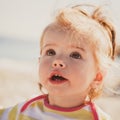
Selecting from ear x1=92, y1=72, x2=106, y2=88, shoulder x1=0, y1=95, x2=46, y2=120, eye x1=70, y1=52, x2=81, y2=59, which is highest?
eye x1=70, y1=52, x2=81, y2=59

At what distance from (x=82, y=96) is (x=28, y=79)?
4.19ft

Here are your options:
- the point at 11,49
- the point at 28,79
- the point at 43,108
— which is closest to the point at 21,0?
the point at 28,79

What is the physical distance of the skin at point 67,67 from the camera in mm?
1219

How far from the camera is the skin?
1219 mm

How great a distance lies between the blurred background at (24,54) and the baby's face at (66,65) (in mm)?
161

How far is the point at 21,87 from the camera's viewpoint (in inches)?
93.6

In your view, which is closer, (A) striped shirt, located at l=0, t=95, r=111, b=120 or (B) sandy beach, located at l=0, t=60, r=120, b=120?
(A) striped shirt, located at l=0, t=95, r=111, b=120

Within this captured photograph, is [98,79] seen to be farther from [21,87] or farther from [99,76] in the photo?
[21,87]

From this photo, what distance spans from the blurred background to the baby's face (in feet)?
0.53

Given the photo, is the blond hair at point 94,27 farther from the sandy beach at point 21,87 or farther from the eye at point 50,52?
the sandy beach at point 21,87

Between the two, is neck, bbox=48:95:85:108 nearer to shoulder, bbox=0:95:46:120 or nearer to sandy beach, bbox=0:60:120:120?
shoulder, bbox=0:95:46:120

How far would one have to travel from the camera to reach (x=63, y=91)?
123cm

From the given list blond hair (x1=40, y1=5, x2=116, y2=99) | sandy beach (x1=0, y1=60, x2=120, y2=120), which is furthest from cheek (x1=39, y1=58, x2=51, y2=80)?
sandy beach (x1=0, y1=60, x2=120, y2=120)

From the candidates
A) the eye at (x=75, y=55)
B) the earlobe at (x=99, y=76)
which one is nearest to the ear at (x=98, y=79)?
the earlobe at (x=99, y=76)
